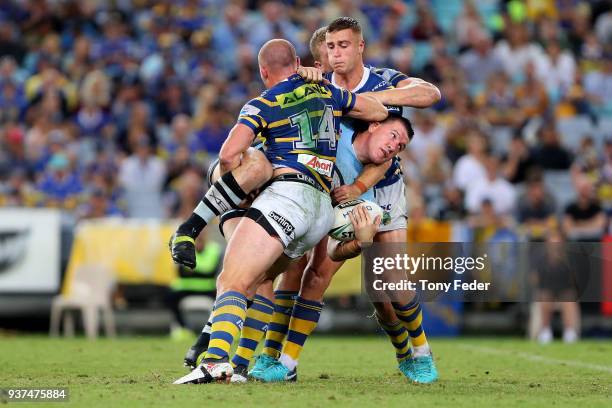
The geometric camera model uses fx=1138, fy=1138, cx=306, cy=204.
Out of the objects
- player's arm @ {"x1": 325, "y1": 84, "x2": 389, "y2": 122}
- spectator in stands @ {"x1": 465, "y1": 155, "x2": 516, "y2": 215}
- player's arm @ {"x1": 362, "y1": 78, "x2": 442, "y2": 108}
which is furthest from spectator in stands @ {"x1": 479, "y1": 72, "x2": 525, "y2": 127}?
Result: player's arm @ {"x1": 325, "y1": 84, "x2": 389, "y2": 122}

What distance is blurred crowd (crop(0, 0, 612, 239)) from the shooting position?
17391 mm

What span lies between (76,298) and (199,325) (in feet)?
5.74

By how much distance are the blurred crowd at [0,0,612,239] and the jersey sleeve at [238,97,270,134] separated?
861cm

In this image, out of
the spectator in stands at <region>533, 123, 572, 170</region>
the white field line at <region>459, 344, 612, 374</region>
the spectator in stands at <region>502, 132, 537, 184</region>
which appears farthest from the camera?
the spectator in stands at <region>533, 123, 572, 170</region>

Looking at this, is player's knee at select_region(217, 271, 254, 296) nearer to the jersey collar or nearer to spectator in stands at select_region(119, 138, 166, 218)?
the jersey collar

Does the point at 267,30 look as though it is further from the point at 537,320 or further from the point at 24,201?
the point at 537,320

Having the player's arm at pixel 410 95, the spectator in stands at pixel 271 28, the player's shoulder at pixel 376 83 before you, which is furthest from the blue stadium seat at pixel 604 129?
the player's arm at pixel 410 95

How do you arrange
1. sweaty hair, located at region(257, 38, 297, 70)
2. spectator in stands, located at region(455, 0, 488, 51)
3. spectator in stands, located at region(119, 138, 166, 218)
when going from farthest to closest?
spectator in stands, located at region(455, 0, 488, 51), spectator in stands, located at region(119, 138, 166, 218), sweaty hair, located at region(257, 38, 297, 70)

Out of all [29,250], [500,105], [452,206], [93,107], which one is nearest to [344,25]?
[29,250]

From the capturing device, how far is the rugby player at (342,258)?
872 centimetres

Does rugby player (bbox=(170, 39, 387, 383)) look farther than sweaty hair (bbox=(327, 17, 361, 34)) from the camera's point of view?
No

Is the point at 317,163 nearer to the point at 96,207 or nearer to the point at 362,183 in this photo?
the point at 362,183

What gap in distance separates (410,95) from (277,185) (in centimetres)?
147

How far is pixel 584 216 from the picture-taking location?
17.1 metres
